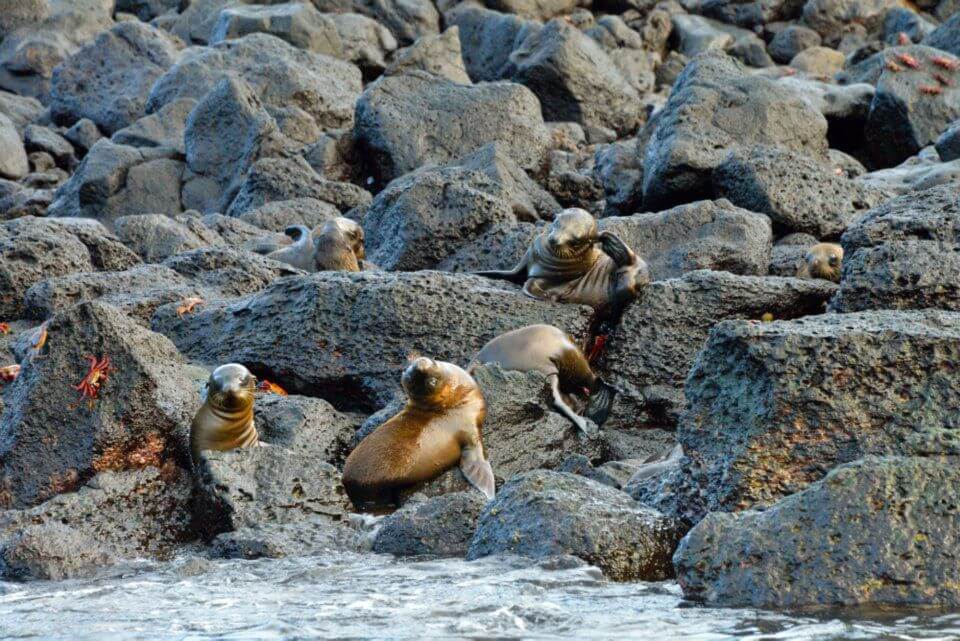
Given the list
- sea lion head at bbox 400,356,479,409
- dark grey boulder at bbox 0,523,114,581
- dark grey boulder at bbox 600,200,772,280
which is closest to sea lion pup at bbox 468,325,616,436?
sea lion head at bbox 400,356,479,409

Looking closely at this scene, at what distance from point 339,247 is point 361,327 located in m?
3.61

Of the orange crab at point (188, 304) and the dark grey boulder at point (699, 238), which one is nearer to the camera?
the orange crab at point (188, 304)

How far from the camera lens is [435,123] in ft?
65.4

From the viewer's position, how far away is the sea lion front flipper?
7954 mm

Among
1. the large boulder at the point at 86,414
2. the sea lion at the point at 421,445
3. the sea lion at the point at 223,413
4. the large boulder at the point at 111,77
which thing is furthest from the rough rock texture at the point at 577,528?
the large boulder at the point at 111,77

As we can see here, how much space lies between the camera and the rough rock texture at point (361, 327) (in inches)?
395

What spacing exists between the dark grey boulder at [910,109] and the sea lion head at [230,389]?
14859mm

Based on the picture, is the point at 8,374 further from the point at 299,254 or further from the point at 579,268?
the point at 299,254

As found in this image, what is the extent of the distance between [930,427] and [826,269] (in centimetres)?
582

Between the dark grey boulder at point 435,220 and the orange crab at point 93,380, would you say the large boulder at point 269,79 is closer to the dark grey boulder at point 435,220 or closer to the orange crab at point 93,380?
the dark grey boulder at point 435,220

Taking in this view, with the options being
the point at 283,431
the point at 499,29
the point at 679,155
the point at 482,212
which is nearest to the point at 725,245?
the point at 482,212

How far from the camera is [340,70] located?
27.8 meters

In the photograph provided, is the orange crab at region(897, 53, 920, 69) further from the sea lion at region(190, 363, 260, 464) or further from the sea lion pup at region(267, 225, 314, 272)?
the sea lion at region(190, 363, 260, 464)

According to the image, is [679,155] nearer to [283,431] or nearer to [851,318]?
[283,431]
